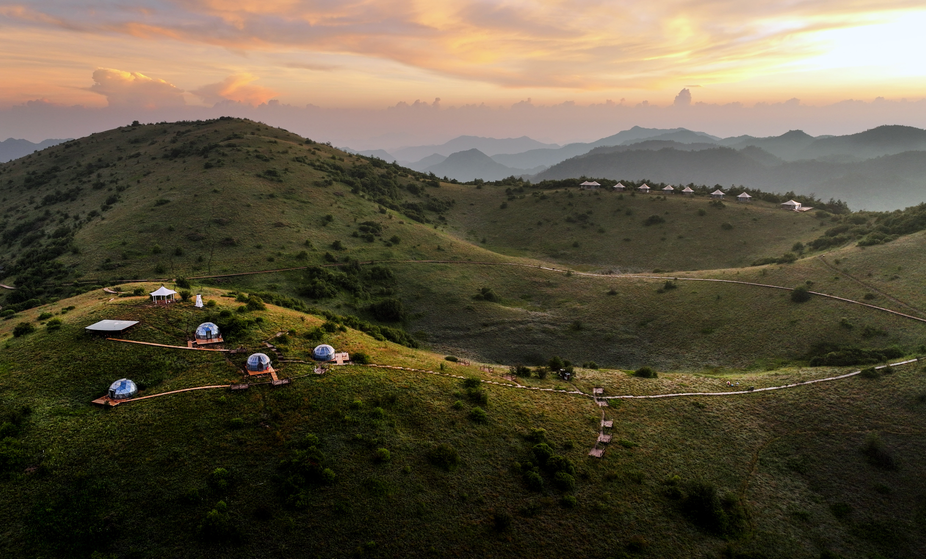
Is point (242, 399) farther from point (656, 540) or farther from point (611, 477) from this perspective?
point (656, 540)

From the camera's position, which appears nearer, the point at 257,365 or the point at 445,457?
the point at 445,457

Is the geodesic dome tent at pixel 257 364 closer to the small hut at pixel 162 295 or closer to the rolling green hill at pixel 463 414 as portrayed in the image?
the rolling green hill at pixel 463 414

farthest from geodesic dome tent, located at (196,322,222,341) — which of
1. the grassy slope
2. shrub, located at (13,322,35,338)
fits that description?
shrub, located at (13,322,35,338)

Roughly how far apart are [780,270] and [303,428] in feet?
287

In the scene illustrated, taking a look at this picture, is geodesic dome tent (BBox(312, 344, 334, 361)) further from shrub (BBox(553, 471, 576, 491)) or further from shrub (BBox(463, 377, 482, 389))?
shrub (BBox(553, 471, 576, 491))

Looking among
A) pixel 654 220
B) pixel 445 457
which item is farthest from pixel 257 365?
pixel 654 220

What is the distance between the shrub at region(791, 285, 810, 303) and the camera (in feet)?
227

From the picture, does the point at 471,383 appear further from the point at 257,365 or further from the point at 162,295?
the point at 162,295

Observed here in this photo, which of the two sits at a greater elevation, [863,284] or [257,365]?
[863,284]

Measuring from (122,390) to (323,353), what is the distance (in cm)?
1624

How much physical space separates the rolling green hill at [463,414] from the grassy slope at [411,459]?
0.17m

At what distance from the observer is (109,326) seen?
40969 mm

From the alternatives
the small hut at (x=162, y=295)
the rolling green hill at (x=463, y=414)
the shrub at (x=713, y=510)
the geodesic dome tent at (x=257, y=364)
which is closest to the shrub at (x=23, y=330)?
the rolling green hill at (x=463, y=414)

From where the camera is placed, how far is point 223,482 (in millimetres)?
29562
